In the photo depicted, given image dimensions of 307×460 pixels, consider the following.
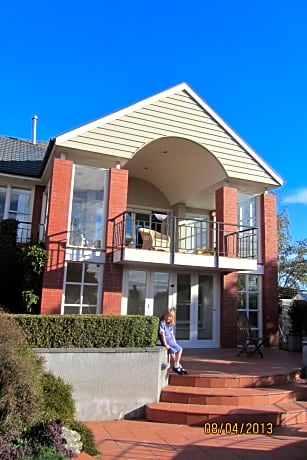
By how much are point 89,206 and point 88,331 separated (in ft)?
18.3

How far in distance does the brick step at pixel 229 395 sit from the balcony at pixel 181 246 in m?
3.86

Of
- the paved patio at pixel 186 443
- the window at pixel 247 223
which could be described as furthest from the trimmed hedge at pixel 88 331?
the window at pixel 247 223

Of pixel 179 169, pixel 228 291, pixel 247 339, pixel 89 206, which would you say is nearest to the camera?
pixel 247 339

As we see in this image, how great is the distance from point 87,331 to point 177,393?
2.01 meters

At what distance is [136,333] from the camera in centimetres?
755

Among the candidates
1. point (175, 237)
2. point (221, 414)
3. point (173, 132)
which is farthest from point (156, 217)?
point (221, 414)

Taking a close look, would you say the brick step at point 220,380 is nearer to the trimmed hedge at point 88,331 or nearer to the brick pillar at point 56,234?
the trimmed hedge at point 88,331

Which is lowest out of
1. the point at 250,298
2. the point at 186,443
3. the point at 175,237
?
the point at 186,443

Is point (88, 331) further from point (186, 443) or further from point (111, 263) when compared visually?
point (111, 263)

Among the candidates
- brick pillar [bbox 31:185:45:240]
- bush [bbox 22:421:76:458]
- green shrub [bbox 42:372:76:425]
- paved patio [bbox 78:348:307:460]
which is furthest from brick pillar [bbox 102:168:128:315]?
bush [bbox 22:421:76:458]

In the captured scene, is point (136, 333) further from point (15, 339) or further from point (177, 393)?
point (15, 339)

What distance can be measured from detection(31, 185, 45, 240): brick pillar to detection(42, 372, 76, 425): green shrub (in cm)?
848

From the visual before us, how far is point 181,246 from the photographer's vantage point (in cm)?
1557
